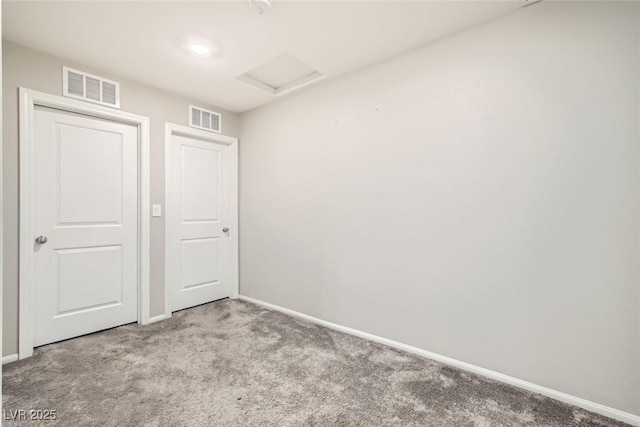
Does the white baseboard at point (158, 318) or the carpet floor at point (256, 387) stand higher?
the white baseboard at point (158, 318)

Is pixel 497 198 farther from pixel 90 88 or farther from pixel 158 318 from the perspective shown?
pixel 90 88

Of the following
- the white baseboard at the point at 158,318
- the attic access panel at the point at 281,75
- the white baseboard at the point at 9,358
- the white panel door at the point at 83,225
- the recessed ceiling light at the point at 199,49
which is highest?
the attic access panel at the point at 281,75

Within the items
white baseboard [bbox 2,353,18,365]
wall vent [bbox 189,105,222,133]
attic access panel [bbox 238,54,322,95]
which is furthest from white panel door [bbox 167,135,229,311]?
white baseboard [bbox 2,353,18,365]

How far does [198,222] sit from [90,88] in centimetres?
158

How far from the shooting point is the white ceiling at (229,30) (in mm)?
2082

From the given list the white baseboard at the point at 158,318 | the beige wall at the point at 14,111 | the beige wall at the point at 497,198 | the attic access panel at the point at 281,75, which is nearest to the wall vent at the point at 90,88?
the beige wall at the point at 14,111

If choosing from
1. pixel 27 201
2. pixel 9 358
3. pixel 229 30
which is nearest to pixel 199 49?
pixel 229 30

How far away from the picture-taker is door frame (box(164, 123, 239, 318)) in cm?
327

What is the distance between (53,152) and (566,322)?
13.0 ft

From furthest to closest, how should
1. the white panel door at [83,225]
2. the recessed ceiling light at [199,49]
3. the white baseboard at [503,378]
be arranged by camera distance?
the white panel door at [83,225] → the recessed ceiling light at [199,49] → the white baseboard at [503,378]

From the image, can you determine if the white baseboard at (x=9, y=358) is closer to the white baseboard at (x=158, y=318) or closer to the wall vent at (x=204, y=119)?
the white baseboard at (x=158, y=318)

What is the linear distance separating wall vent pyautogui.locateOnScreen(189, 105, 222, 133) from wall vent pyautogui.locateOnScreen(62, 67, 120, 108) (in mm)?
716

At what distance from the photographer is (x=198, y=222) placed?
142 inches

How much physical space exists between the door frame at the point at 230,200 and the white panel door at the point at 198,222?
0.03 m
